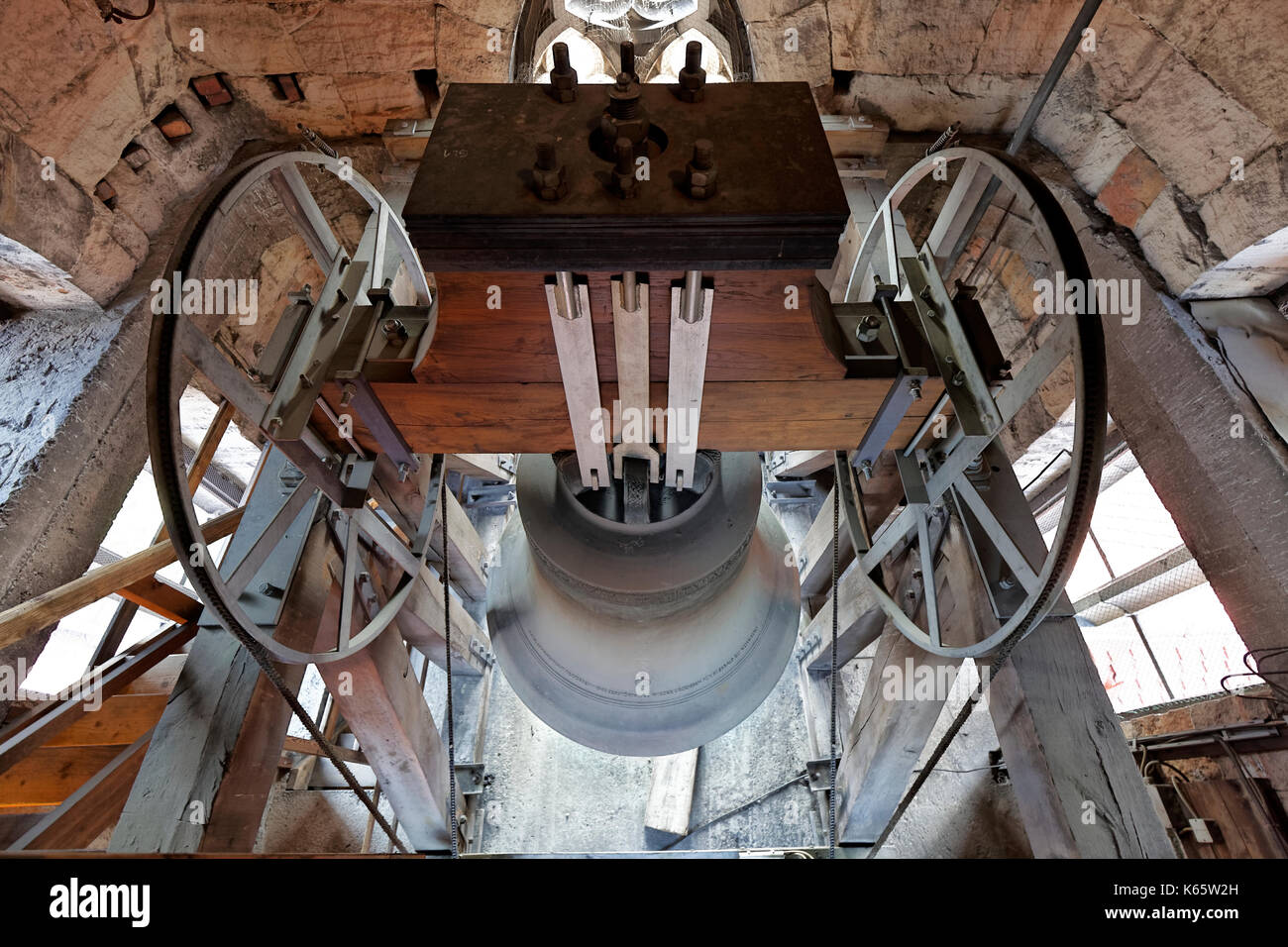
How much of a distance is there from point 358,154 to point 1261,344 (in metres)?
4.91

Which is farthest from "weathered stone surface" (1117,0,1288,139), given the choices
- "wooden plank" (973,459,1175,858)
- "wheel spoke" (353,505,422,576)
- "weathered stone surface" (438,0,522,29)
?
"wheel spoke" (353,505,422,576)

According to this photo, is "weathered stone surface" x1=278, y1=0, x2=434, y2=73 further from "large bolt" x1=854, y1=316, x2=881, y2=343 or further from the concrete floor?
the concrete floor

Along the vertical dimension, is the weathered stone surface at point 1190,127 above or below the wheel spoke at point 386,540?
above

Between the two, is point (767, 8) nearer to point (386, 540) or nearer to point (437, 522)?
point (437, 522)

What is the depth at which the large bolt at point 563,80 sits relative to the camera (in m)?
1.61

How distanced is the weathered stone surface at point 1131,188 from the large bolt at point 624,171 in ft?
11.4

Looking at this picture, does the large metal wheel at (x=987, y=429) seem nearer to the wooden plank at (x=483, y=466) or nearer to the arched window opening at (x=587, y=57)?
the wooden plank at (x=483, y=466)

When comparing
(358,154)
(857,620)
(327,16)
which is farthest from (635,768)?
(327,16)

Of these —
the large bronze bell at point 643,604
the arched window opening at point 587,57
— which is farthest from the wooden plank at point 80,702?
the arched window opening at point 587,57

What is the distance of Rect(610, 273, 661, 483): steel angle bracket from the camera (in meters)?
1.60

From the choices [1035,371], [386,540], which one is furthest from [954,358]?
[386,540]

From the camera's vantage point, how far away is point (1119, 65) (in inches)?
137

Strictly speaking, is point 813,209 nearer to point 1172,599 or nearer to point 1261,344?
point 1261,344

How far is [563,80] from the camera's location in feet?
5.41
